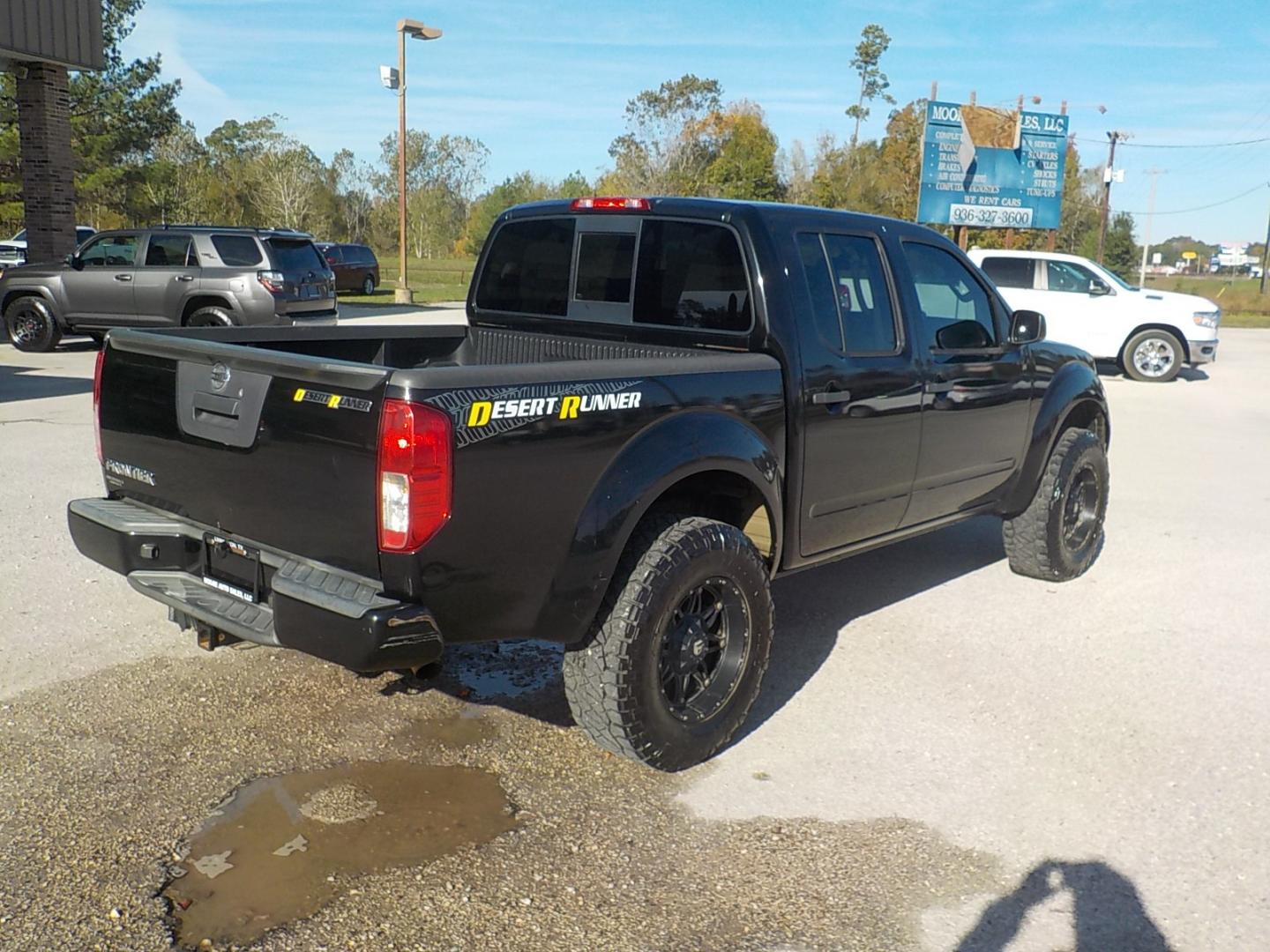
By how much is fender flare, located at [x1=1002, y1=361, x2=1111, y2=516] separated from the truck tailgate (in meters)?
3.95

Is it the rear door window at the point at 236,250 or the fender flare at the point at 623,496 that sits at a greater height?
the rear door window at the point at 236,250

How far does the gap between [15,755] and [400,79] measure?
87.0 feet

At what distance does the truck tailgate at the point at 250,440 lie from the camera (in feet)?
10.4

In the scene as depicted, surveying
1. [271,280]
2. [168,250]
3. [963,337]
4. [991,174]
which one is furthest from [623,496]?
[991,174]

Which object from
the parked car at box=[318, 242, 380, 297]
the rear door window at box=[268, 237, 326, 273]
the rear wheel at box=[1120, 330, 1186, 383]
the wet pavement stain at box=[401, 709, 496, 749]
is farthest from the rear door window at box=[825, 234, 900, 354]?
the parked car at box=[318, 242, 380, 297]

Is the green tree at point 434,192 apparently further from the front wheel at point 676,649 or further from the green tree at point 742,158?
the front wheel at point 676,649

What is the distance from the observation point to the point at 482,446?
3.15 metres

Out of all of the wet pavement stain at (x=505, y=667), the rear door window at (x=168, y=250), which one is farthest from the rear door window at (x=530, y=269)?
the rear door window at (x=168, y=250)

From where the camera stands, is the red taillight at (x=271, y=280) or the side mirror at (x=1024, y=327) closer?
the side mirror at (x=1024, y=327)

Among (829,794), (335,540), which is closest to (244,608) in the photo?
(335,540)

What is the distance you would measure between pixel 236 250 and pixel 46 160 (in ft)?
20.0

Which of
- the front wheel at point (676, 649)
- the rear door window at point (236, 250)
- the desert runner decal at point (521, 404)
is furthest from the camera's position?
the rear door window at point (236, 250)

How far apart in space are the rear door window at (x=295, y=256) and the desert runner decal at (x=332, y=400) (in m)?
12.3

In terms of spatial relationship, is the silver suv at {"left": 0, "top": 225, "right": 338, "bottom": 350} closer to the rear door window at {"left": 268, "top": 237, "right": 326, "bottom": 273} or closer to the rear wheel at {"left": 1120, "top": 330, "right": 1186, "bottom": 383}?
the rear door window at {"left": 268, "top": 237, "right": 326, "bottom": 273}
